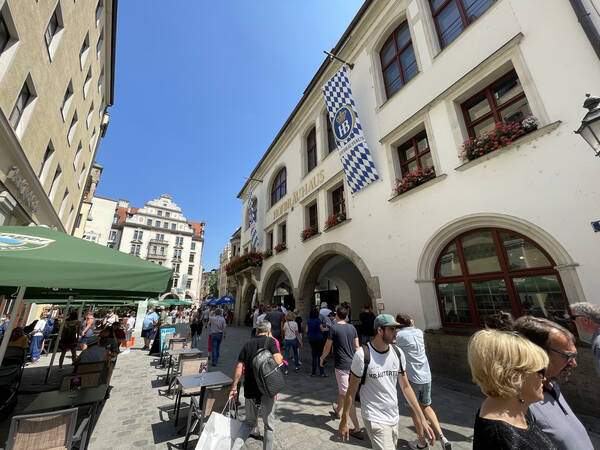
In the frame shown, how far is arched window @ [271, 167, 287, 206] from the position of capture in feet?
55.5

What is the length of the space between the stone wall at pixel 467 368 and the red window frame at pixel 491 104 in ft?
17.2

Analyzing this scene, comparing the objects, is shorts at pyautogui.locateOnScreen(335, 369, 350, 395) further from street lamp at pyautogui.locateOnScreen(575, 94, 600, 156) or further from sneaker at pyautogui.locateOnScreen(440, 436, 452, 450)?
street lamp at pyautogui.locateOnScreen(575, 94, 600, 156)

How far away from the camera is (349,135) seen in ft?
31.7

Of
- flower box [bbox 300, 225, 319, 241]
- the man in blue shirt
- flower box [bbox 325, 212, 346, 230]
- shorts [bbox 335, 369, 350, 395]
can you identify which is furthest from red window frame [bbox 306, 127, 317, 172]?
shorts [bbox 335, 369, 350, 395]

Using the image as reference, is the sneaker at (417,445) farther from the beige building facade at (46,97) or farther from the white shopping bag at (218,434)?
the beige building facade at (46,97)

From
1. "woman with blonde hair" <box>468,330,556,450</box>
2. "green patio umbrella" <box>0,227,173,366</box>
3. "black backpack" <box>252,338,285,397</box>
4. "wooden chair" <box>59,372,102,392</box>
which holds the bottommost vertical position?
"wooden chair" <box>59,372,102,392</box>

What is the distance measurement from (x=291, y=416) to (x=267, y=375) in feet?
6.98

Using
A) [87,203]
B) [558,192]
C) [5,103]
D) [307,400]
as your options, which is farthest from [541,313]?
[87,203]

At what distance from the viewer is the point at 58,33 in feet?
25.9

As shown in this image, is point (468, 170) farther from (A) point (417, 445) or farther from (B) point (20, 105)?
(B) point (20, 105)

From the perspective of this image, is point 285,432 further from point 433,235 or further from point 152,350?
point 152,350

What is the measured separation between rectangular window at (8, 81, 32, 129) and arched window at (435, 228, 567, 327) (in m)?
11.6

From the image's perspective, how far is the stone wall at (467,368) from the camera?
417 cm

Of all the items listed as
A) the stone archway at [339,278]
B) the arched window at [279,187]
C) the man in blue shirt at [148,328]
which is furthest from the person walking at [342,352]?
the arched window at [279,187]
